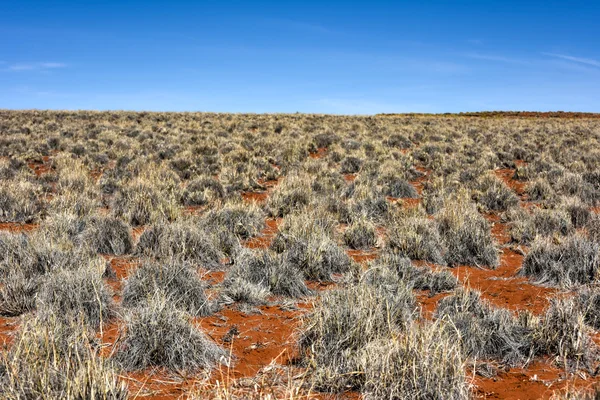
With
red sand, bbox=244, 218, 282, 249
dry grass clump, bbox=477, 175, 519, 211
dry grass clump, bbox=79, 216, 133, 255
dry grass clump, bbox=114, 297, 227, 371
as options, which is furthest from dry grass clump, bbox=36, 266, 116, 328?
dry grass clump, bbox=477, 175, 519, 211

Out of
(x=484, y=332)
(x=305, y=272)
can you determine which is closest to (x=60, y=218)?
(x=305, y=272)

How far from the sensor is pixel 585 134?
26.5 meters

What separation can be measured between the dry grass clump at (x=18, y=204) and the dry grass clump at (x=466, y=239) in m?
6.99

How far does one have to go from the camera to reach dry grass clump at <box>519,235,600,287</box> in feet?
18.5

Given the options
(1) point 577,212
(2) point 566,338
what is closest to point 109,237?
(2) point 566,338

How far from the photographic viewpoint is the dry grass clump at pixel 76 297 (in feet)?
13.6

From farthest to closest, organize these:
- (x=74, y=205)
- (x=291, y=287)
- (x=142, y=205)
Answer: (x=142, y=205) < (x=74, y=205) < (x=291, y=287)

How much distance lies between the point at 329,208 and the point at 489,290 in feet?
12.7

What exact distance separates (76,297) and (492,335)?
3934 mm

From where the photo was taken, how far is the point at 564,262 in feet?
19.1

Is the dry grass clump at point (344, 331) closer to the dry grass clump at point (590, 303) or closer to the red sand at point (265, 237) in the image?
the dry grass clump at point (590, 303)

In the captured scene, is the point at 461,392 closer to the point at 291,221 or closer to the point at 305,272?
the point at 305,272

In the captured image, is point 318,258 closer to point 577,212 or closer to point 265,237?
point 265,237

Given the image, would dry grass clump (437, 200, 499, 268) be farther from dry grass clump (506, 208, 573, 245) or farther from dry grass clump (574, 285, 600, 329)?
dry grass clump (574, 285, 600, 329)
